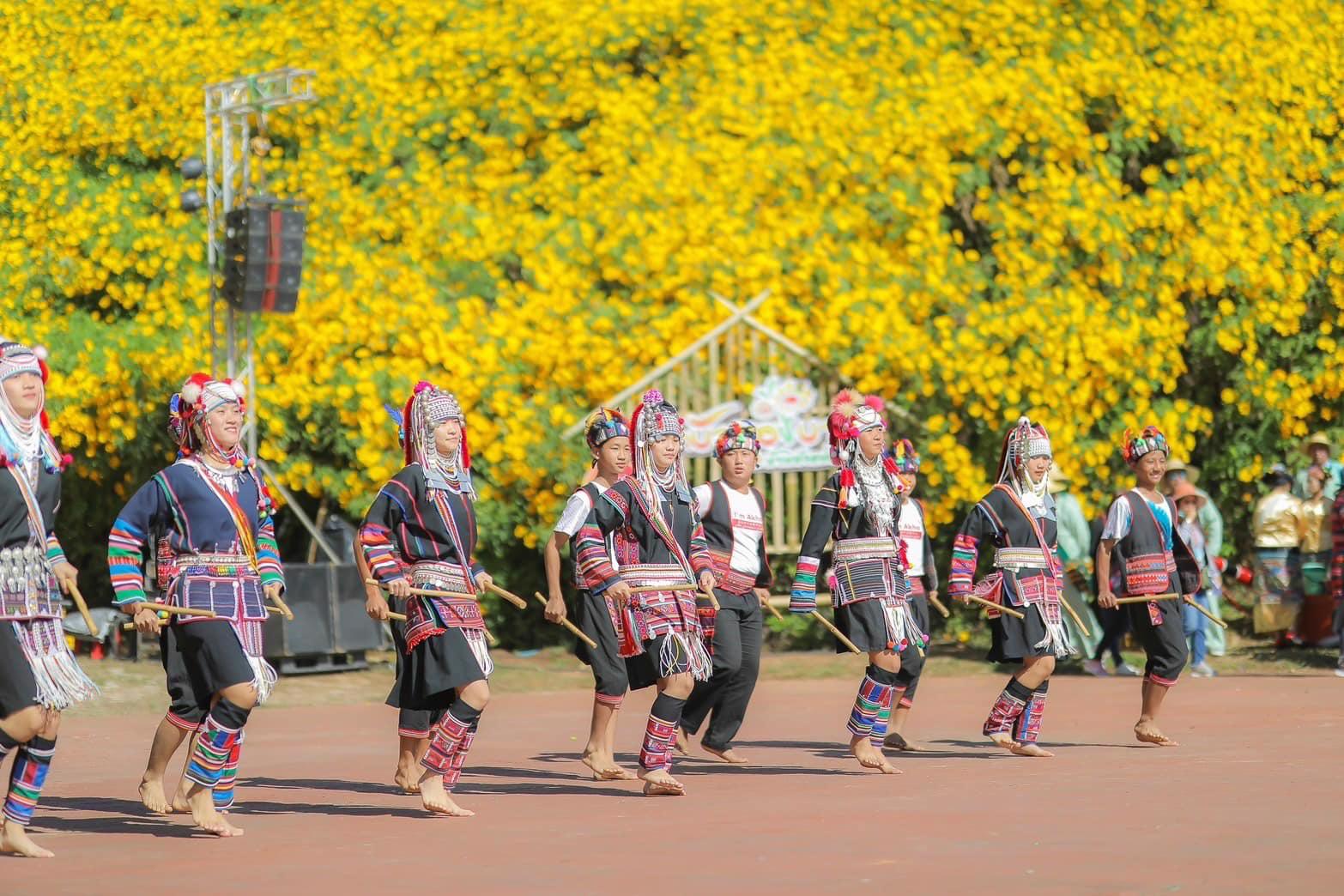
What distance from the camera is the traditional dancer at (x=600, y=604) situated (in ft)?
32.5

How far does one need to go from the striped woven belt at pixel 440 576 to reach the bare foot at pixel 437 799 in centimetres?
80

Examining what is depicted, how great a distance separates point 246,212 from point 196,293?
2423mm

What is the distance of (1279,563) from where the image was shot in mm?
17344

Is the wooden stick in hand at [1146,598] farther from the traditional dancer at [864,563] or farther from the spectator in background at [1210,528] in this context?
the spectator in background at [1210,528]

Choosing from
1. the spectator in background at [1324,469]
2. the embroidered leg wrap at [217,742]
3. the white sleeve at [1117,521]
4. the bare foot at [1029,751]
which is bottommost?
the bare foot at [1029,751]

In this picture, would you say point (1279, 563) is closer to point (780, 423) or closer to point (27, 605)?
point (780, 423)

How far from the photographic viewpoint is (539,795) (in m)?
9.62

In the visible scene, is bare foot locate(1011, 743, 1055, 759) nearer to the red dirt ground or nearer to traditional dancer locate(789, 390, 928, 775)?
the red dirt ground

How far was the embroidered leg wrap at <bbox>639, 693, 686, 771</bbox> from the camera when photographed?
30.5ft

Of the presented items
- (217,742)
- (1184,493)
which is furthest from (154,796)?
(1184,493)

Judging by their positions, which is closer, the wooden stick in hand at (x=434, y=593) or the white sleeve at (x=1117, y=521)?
the wooden stick in hand at (x=434, y=593)

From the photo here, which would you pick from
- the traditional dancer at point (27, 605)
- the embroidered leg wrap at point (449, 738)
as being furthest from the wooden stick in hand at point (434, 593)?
the traditional dancer at point (27, 605)

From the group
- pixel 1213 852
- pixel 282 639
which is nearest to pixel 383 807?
pixel 1213 852

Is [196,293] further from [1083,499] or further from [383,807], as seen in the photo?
[383,807]
